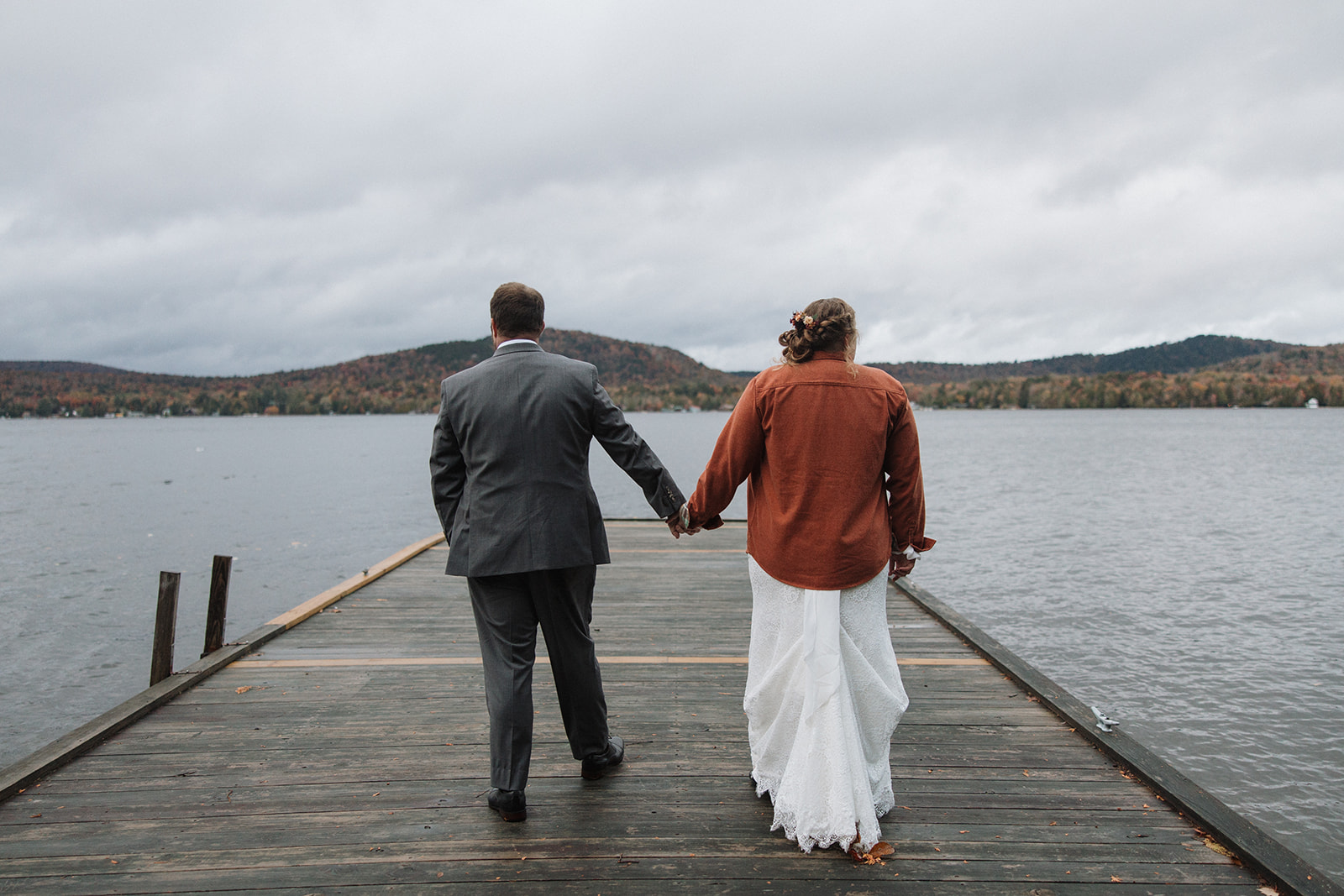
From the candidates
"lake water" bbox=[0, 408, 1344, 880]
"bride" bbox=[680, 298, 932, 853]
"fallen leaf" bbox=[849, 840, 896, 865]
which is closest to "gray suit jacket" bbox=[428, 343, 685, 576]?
"bride" bbox=[680, 298, 932, 853]

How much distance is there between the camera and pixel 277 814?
2924 mm

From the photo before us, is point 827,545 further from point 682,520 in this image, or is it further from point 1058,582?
point 1058,582

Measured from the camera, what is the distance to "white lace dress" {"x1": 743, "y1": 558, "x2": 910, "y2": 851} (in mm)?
2580

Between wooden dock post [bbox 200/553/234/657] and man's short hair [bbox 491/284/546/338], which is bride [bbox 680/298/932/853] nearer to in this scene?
man's short hair [bbox 491/284/546/338]

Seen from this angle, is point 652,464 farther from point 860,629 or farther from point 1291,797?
point 1291,797

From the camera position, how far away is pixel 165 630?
15.4 ft

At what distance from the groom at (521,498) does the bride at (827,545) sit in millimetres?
476

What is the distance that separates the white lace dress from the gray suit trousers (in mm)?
691

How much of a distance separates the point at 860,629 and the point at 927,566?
1319cm

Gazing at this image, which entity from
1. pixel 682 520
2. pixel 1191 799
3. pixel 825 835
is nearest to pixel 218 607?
pixel 682 520

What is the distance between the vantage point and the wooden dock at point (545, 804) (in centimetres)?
252

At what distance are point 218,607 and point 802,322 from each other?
465cm

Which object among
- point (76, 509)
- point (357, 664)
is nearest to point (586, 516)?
point (357, 664)

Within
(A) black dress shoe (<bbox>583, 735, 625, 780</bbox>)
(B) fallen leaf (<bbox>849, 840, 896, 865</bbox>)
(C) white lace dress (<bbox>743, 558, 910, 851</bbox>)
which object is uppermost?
(C) white lace dress (<bbox>743, 558, 910, 851</bbox>)
